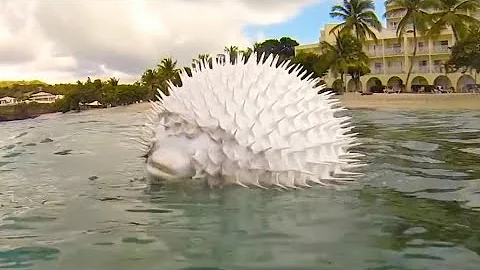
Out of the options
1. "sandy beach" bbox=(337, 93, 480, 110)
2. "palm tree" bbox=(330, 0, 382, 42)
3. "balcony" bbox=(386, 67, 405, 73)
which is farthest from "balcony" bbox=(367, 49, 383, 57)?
"sandy beach" bbox=(337, 93, 480, 110)

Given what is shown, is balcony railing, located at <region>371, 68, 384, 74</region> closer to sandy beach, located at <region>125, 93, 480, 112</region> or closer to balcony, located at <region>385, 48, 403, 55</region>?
balcony, located at <region>385, 48, 403, 55</region>

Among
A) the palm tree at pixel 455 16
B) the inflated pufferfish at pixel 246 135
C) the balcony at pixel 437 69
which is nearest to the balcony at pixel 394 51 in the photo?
the balcony at pixel 437 69

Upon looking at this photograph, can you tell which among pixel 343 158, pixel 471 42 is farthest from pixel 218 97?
pixel 471 42

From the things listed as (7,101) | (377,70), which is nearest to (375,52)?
(377,70)

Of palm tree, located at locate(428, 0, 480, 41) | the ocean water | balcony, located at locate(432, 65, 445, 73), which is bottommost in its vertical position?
the ocean water

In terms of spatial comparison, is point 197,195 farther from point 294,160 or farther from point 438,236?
point 438,236

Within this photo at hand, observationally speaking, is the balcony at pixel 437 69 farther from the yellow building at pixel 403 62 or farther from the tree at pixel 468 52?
the tree at pixel 468 52
